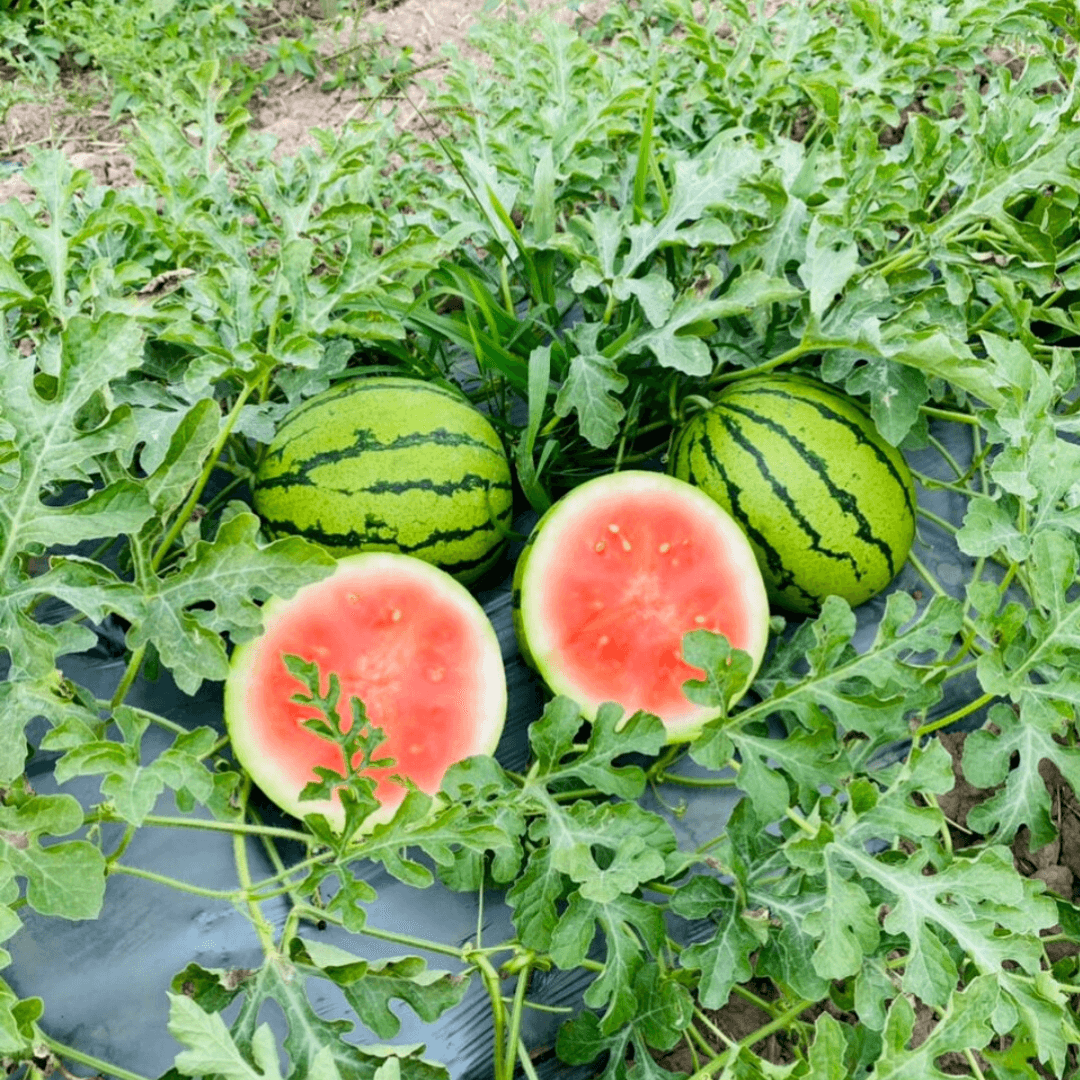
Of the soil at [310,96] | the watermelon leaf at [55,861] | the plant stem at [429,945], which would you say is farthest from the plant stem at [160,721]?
the soil at [310,96]

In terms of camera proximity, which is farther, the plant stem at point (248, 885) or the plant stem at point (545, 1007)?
the plant stem at point (545, 1007)

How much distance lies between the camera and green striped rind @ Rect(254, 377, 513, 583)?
1.74m

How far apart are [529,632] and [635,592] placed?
0.67ft

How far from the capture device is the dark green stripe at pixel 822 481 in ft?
5.86

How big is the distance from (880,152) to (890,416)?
0.55m

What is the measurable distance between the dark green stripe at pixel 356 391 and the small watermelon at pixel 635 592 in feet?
1.11

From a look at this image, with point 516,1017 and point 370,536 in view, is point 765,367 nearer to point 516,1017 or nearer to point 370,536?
point 370,536

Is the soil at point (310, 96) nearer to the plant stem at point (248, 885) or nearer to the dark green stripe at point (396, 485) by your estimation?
the dark green stripe at point (396, 485)

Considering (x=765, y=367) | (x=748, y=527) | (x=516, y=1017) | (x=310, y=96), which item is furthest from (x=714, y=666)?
(x=310, y=96)

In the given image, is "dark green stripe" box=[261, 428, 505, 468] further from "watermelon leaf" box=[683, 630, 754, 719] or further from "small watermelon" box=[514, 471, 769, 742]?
"watermelon leaf" box=[683, 630, 754, 719]

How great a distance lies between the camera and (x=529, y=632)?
1680mm

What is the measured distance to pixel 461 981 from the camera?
1359 millimetres

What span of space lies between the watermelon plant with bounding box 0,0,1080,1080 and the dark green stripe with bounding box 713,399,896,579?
0.14 m

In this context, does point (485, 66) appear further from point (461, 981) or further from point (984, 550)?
point (461, 981)
